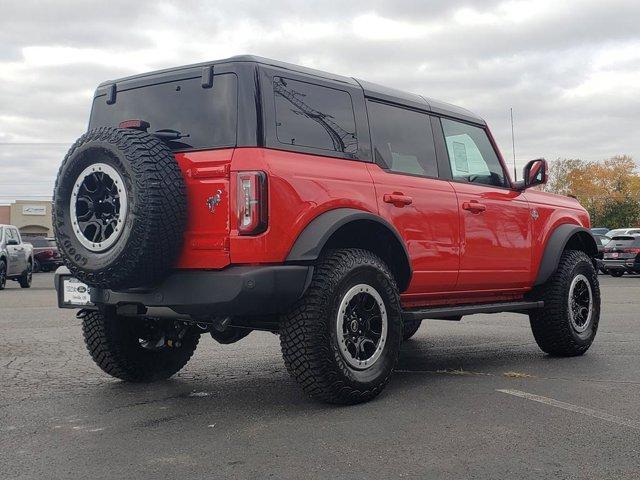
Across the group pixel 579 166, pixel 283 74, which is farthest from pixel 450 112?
pixel 579 166

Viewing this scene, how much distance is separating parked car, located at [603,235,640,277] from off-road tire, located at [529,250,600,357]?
17990 millimetres

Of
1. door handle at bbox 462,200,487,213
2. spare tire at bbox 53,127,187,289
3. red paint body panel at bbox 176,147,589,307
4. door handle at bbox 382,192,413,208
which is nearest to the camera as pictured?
spare tire at bbox 53,127,187,289

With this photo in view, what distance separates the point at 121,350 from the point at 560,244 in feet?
12.3

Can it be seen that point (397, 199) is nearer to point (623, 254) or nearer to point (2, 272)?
point (2, 272)

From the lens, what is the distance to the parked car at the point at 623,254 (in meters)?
23.4

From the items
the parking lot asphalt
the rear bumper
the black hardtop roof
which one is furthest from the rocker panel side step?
the black hardtop roof

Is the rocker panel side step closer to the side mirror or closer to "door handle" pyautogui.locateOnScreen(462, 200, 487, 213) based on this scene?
"door handle" pyautogui.locateOnScreen(462, 200, 487, 213)

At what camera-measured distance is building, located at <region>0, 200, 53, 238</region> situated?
72.0 m

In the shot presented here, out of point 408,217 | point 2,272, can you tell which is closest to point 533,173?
point 408,217

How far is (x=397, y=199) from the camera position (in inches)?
200

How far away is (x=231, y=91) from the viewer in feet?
14.8

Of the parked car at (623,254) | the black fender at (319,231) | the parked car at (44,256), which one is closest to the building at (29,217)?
the parked car at (44,256)

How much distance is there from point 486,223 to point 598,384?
57.2 inches

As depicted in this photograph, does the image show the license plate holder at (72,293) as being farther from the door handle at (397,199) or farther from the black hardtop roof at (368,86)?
the door handle at (397,199)
